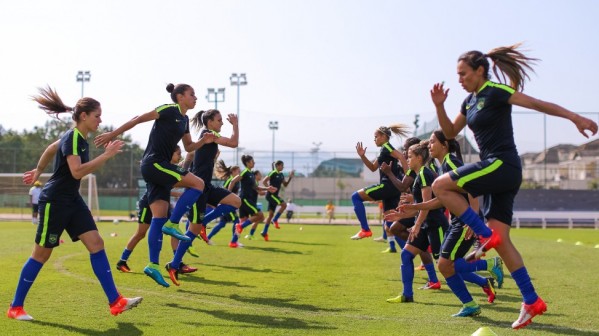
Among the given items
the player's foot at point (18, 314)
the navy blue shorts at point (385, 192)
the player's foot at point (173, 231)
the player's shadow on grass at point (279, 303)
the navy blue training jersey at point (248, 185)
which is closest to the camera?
the player's foot at point (18, 314)

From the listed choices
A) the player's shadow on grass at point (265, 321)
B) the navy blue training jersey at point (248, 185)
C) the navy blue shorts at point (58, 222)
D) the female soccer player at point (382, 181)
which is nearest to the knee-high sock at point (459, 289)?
the player's shadow on grass at point (265, 321)

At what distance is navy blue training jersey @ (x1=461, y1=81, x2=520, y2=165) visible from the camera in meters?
5.86

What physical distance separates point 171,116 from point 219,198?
2.37 m

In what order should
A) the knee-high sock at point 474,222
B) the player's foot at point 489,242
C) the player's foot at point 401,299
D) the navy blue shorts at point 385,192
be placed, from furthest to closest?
the navy blue shorts at point 385,192, the player's foot at point 401,299, the knee-high sock at point 474,222, the player's foot at point 489,242

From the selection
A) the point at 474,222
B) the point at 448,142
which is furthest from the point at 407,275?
the point at 474,222

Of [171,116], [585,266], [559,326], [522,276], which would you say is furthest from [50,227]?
[585,266]

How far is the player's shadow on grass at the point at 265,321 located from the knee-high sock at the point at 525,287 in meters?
1.68

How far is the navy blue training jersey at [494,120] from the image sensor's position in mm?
5863

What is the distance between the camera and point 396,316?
693cm

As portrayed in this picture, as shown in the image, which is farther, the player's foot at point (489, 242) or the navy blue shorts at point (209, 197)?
the navy blue shorts at point (209, 197)

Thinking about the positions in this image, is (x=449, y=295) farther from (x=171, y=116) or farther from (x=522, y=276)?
(x=171, y=116)

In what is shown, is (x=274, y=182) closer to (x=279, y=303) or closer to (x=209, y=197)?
(x=209, y=197)

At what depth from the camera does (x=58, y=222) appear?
653 cm

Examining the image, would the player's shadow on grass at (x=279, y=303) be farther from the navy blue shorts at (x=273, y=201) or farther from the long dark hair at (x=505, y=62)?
the navy blue shorts at (x=273, y=201)
